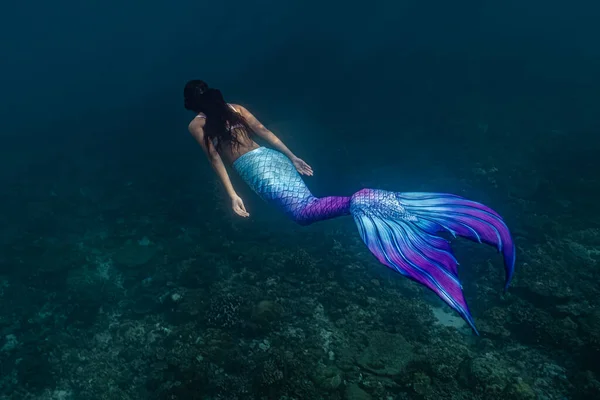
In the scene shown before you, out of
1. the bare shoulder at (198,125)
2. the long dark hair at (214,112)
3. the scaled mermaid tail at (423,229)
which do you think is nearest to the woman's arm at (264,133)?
the long dark hair at (214,112)

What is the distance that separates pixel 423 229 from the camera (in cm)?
292

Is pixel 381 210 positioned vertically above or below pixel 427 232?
above

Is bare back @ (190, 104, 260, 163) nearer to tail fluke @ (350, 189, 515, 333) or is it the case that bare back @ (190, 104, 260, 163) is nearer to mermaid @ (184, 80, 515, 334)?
mermaid @ (184, 80, 515, 334)

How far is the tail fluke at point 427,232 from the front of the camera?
262 centimetres

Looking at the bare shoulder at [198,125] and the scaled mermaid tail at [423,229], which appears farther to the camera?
the bare shoulder at [198,125]

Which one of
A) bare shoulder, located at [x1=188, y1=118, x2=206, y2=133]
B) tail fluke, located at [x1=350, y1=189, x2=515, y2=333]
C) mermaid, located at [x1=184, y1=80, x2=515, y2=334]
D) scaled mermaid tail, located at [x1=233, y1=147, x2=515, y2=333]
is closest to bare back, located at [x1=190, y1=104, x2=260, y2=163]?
mermaid, located at [x1=184, y1=80, x2=515, y2=334]

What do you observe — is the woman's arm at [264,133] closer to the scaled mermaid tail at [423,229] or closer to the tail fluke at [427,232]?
the scaled mermaid tail at [423,229]

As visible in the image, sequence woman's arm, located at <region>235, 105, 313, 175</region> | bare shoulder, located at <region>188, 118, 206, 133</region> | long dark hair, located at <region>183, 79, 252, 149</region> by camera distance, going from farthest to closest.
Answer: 1. woman's arm, located at <region>235, 105, 313, 175</region>
2. bare shoulder, located at <region>188, 118, 206, 133</region>
3. long dark hair, located at <region>183, 79, 252, 149</region>

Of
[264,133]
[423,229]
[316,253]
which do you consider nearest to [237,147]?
[264,133]

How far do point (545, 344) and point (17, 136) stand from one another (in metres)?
31.3

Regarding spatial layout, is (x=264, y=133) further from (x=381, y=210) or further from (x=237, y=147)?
(x=381, y=210)

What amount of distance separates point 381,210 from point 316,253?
19.3 feet

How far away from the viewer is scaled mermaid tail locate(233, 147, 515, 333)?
262 centimetres

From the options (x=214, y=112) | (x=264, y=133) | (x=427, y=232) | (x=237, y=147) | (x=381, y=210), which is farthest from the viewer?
(x=264, y=133)
